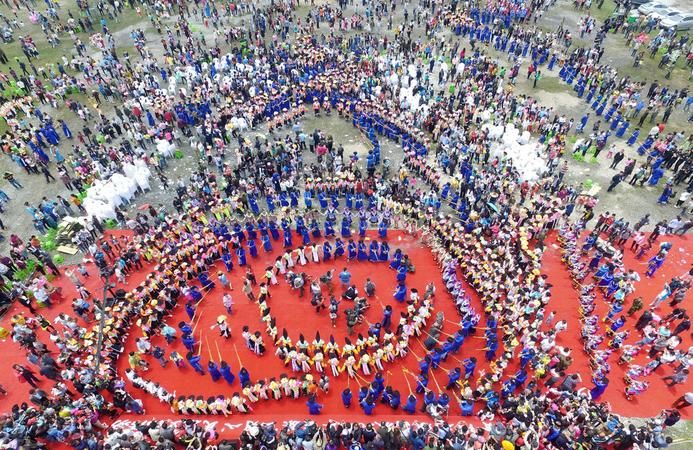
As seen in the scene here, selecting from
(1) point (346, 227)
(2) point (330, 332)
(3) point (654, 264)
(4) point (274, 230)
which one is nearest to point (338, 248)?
(1) point (346, 227)

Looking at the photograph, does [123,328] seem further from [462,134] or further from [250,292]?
[462,134]

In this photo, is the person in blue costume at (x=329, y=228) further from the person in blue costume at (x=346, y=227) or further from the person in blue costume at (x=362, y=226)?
the person in blue costume at (x=362, y=226)

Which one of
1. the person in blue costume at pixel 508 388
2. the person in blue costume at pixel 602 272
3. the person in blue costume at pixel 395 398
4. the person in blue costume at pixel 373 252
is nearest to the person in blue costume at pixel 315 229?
the person in blue costume at pixel 373 252

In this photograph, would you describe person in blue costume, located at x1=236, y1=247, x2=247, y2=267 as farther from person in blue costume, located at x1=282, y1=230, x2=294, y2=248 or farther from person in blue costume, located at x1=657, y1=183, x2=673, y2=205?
person in blue costume, located at x1=657, y1=183, x2=673, y2=205

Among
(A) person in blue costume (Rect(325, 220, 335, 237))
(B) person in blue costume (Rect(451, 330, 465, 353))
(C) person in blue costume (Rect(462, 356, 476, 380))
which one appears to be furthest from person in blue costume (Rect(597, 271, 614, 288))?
(A) person in blue costume (Rect(325, 220, 335, 237))

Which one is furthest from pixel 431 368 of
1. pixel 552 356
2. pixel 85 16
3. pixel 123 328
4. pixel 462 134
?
pixel 85 16

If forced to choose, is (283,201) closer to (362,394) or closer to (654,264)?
(362,394)
